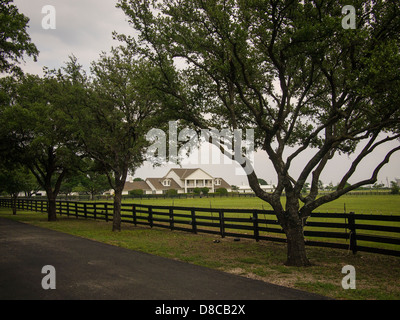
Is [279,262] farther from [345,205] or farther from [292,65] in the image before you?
[345,205]

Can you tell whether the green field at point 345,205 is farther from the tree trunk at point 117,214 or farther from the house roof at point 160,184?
the house roof at point 160,184

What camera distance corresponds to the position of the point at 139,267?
28.6 ft

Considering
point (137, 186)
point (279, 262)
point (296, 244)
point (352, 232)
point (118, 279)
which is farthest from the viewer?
point (137, 186)

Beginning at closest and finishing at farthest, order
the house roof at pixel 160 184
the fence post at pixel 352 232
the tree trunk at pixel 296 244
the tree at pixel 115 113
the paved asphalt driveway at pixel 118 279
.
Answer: the paved asphalt driveway at pixel 118 279, the tree trunk at pixel 296 244, the fence post at pixel 352 232, the tree at pixel 115 113, the house roof at pixel 160 184

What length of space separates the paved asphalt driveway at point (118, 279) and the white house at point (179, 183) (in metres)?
85.1

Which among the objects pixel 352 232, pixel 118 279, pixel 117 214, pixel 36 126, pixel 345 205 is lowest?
pixel 345 205

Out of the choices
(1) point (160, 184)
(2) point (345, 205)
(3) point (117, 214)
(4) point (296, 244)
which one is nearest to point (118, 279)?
(4) point (296, 244)

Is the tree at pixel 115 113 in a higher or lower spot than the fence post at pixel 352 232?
higher

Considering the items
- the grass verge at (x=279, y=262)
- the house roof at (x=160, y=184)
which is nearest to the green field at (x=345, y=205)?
the grass verge at (x=279, y=262)

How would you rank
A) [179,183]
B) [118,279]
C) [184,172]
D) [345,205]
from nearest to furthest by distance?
1. [118,279]
2. [345,205]
3. [184,172]
4. [179,183]

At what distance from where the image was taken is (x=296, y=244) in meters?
9.20

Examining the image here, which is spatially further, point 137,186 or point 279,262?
point 137,186

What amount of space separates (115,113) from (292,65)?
10.8m

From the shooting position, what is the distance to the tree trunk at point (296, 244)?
29.8 ft
